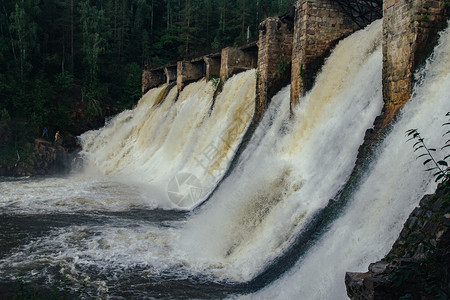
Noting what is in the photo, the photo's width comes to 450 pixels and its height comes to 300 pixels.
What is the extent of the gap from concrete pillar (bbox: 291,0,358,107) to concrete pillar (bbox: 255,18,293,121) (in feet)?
6.38

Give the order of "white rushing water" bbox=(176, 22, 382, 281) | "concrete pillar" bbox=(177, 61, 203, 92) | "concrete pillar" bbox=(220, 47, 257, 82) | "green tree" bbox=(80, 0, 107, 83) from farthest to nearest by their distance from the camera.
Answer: "green tree" bbox=(80, 0, 107, 83)
"concrete pillar" bbox=(177, 61, 203, 92)
"concrete pillar" bbox=(220, 47, 257, 82)
"white rushing water" bbox=(176, 22, 382, 281)

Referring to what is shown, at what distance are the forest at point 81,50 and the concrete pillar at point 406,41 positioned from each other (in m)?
11.6

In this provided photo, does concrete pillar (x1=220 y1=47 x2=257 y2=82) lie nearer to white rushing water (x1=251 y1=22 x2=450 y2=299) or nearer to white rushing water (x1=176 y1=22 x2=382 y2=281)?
white rushing water (x1=176 y1=22 x2=382 y2=281)

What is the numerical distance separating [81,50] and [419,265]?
108ft

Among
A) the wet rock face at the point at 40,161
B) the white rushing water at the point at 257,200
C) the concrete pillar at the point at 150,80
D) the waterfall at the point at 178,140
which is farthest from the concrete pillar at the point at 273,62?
the concrete pillar at the point at 150,80

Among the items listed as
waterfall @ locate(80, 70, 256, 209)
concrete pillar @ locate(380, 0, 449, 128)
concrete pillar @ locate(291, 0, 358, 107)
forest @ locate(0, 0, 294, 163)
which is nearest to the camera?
concrete pillar @ locate(380, 0, 449, 128)

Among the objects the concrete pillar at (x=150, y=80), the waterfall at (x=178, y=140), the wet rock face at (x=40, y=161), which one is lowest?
the wet rock face at (x=40, y=161)

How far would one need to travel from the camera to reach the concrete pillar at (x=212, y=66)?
2167 cm

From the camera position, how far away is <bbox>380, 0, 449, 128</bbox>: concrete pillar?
786cm

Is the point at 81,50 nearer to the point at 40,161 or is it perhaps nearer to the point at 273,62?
the point at 40,161

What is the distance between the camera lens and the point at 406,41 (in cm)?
805

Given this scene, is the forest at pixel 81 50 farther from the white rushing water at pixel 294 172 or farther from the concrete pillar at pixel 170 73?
the white rushing water at pixel 294 172

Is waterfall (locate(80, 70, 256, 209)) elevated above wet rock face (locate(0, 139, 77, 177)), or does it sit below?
above

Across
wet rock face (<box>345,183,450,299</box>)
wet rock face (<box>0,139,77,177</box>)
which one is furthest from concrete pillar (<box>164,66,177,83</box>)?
wet rock face (<box>345,183,450,299</box>)
